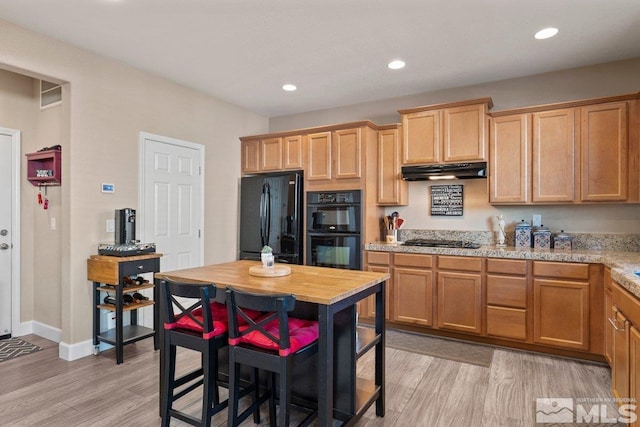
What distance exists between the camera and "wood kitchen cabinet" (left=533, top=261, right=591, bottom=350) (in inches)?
119

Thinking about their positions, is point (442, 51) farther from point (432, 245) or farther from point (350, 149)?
point (432, 245)

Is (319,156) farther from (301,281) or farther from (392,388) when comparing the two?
(392,388)

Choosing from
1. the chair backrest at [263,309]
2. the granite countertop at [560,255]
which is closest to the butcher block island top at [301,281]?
the chair backrest at [263,309]

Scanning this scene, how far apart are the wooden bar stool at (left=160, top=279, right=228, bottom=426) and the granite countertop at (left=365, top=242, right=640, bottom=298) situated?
224 cm

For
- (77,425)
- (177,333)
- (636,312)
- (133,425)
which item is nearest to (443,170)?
(636,312)

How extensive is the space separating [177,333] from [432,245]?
2.76m

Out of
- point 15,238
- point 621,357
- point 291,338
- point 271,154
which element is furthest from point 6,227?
point 621,357

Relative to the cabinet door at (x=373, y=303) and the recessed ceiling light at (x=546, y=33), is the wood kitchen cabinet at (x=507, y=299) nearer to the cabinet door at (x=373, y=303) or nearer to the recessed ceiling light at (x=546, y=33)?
the cabinet door at (x=373, y=303)

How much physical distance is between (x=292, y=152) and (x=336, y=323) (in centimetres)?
290

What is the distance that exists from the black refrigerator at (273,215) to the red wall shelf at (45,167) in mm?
2039

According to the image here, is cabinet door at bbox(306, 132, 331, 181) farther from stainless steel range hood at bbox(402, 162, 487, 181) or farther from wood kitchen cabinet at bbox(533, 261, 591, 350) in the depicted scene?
wood kitchen cabinet at bbox(533, 261, 591, 350)

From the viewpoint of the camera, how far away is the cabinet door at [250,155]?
485 cm

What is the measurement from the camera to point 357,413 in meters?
2.05

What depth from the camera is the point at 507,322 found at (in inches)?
131
